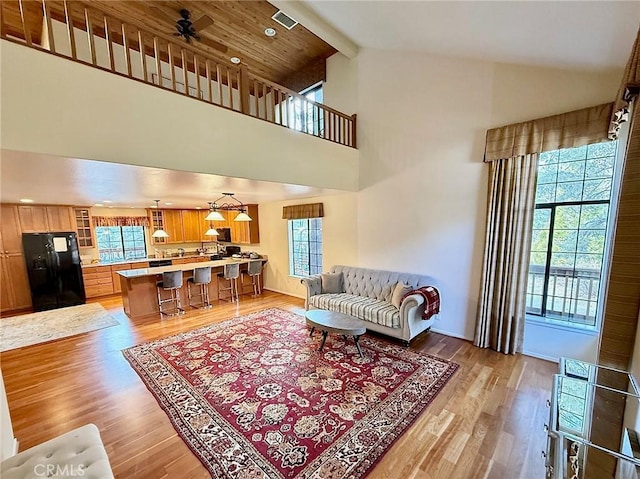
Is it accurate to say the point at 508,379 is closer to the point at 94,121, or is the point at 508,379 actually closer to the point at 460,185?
the point at 460,185

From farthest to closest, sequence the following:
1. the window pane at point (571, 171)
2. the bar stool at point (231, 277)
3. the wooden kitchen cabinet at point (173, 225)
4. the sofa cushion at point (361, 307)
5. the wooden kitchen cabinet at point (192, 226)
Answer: the wooden kitchen cabinet at point (192, 226), the wooden kitchen cabinet at point (173, 225), the bar stool at point (231, 277), the sofa cushion at point (361, 307), the window pane at point (571, 171)

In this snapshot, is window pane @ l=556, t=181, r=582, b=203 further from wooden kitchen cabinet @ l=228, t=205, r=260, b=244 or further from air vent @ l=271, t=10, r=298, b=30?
wooden kitchen cabinet @ l=228, t=205, r=260, b=244

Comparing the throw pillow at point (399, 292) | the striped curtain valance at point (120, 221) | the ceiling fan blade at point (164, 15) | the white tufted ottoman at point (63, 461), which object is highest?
the ceiling fan blade at point (164, 15)

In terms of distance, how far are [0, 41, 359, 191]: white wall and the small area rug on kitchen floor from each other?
3728 mm

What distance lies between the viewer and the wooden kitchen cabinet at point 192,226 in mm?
8188

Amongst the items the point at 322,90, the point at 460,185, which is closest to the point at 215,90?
the point at 322,90

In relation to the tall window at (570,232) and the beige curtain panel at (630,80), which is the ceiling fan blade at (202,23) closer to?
the beige curtain panel at (630,80)

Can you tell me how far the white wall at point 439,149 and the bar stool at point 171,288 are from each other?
374cm

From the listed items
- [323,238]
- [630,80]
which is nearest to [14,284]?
[323,238]

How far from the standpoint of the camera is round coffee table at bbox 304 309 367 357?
130 inches

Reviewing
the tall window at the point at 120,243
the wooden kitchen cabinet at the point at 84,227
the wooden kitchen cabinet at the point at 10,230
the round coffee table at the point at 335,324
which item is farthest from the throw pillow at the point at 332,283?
the wooden kitchen cabinet at the point at 10,230

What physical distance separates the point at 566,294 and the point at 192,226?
874 centimetres

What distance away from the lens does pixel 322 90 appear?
574 centimetres

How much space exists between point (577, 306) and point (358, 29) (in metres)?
4.85
